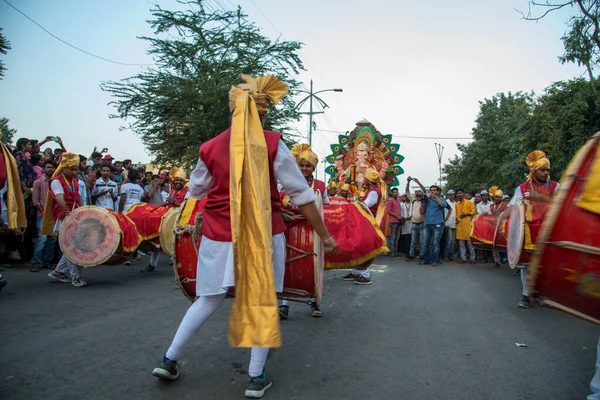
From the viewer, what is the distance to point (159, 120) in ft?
59.9

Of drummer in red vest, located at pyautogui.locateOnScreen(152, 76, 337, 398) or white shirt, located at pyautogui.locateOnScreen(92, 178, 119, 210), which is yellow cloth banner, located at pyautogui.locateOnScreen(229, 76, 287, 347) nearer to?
drummer in red vest, located at pyautogui.locateOnScreen(152, 76, 337, 398)

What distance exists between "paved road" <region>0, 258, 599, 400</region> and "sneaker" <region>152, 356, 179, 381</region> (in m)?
0.06

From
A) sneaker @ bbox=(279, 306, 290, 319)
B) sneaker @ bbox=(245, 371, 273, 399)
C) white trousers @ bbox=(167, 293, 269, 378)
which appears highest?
white trousers @ bbox=(167, 293, 269, 378)

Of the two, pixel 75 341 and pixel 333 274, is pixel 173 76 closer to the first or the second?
pixel 333 274

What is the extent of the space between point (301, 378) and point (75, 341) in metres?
2.16

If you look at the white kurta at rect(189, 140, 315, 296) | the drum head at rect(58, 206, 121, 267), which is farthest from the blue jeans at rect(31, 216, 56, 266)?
the white kurta at rect(189, 140, 315, 296)

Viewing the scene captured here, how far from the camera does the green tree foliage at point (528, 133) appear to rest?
1466 cm

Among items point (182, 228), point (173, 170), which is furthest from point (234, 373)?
point (173, 170)

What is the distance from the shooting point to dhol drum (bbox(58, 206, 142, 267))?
5.97 meters

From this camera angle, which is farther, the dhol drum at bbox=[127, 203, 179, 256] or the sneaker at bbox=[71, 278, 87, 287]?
the dhol drum at bbox=[127, 203, 179, 256]

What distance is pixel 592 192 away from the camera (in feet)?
7.00

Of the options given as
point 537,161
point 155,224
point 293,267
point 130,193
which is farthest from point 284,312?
point 130,193

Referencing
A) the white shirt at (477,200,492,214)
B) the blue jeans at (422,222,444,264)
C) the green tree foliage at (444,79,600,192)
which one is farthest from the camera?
the green tree foliage at (444,79,600,192)

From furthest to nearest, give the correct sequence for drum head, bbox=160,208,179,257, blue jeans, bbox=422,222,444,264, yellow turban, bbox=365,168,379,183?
blue jeans, bbox=422,222,444,264 < yellow turban, bbox=365,168,379,183 < drum head, bbox=160,208,179,257
